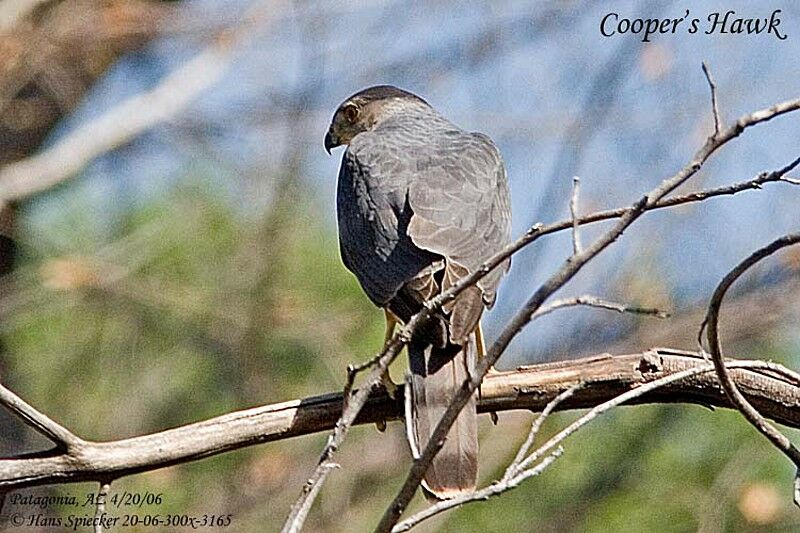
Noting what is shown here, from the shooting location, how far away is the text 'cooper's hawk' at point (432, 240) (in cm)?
342

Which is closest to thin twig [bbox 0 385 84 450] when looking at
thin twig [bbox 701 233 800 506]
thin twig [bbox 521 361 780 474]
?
thin twig [bbox 521 361 780 474]

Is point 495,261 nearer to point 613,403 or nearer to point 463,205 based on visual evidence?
point 613,403

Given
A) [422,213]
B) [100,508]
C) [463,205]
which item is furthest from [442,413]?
[100,508]

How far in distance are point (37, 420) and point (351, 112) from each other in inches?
108

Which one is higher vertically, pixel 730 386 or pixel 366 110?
pixel 366 110

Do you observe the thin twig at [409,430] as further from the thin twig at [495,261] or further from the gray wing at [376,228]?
the gray wing at [376,228]

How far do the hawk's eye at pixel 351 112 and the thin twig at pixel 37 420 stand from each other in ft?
8.55

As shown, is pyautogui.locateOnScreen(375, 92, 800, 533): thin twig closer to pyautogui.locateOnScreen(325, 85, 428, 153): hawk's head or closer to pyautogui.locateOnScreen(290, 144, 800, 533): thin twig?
pyautogui.locateOnScreen(290, 144, 800, 533): thin twig

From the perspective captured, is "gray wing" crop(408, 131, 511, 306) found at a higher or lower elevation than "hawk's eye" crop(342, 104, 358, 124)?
lower

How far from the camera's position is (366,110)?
5.33m

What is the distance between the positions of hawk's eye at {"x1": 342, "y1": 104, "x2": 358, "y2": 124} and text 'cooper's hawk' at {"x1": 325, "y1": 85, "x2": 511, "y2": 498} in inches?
14.0

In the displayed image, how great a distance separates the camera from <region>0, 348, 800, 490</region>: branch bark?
3.16 m

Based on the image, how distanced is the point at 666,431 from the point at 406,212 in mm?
4629

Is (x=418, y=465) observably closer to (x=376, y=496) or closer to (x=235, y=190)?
(x=376, y=496)
